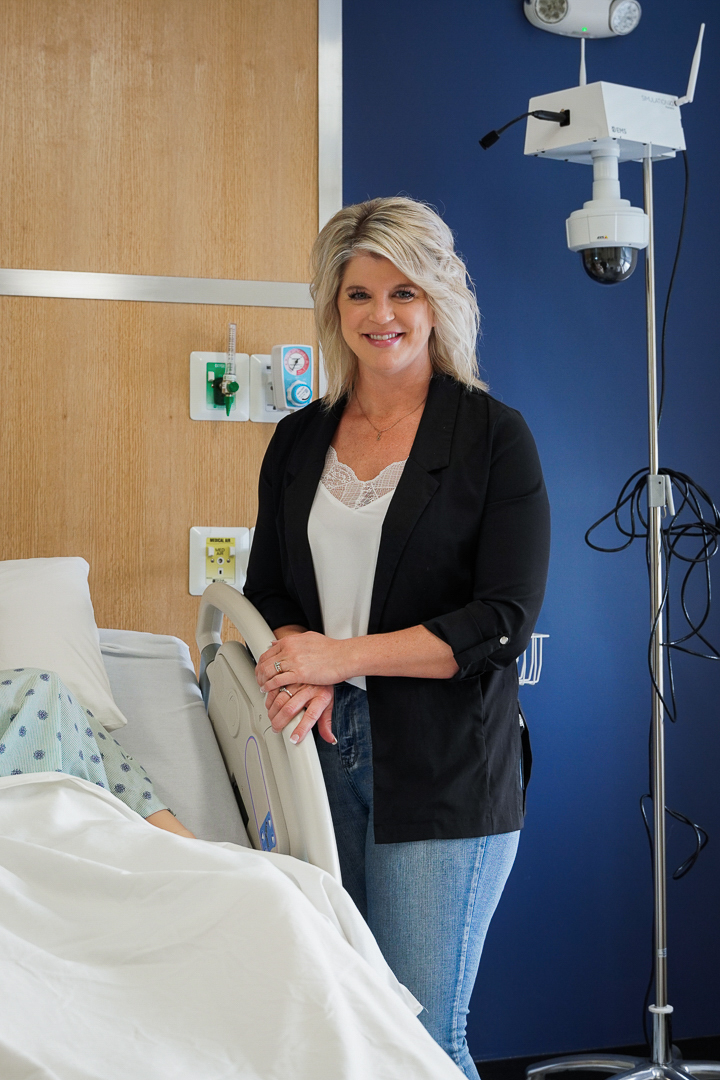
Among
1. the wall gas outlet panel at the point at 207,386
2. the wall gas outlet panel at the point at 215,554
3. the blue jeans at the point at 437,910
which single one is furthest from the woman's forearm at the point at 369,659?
the wall gas outlet panel at the point at 207,386

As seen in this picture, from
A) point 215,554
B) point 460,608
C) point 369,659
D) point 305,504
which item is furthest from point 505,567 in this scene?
point 215,554

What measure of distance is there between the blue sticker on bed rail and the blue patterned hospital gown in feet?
0.55

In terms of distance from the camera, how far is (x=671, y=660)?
267 cm

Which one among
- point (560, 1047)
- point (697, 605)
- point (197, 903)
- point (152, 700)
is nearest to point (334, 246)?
point (152, 700)

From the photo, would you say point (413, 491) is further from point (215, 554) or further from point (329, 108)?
point (329, 108)

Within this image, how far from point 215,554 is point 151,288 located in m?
0.64

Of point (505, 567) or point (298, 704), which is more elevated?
point (505, 567)

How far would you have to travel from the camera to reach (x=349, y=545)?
1.50 metres

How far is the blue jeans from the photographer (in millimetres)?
1413

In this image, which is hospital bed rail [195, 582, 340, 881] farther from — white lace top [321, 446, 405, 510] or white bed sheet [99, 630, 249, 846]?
white lace top [321, 446, 405, 510]

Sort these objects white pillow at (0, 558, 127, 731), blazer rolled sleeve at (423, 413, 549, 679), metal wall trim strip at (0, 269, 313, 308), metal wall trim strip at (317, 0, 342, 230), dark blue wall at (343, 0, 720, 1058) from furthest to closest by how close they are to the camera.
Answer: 1. dark blue wall at (343, 0, 720, 1058)
2. metal wall trim strip at (317, 0, 342, 230)
3. metal wall trim strip at (0, 269, 313, 308)
4. white pillow at (0, 558, 127, 731)
5. blazer rolled sleeve at (423, 413, 549, 679)

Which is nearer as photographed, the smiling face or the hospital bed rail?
the hospital bed rail

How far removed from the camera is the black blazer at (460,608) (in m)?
1.41

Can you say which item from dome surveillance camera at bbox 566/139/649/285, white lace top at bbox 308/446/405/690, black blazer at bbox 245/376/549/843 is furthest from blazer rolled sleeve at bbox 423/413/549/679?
dome surveillance camera at bbox 566/139/649/285
